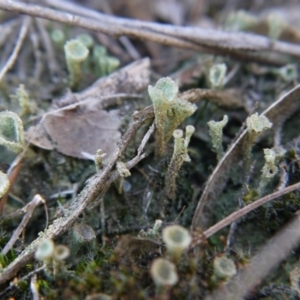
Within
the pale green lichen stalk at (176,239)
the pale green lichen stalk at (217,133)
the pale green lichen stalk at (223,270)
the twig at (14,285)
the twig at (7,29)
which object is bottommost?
the pale green lichen stalk at (223,270)

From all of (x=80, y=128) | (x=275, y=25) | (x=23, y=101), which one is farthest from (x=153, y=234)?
(x=275, y=25)

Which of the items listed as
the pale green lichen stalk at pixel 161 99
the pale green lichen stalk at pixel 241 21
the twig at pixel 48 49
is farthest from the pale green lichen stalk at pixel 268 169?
the twig at pixel 48 49

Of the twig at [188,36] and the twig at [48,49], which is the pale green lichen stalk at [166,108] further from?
the twig at [48,49]

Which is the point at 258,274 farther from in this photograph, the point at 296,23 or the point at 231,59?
the point at 296,23

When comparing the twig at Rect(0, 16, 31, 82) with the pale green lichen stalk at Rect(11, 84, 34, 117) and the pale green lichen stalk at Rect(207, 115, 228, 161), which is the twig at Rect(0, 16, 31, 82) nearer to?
the pale green lichen stalk at Rect(11, 84, 34, 117)

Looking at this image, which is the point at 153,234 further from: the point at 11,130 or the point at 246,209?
the point at 11,130

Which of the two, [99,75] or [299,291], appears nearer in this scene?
[299,291]

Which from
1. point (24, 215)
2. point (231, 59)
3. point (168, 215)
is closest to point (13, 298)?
point (24, 215)

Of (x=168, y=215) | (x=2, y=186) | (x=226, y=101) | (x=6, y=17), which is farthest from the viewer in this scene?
(x=6, y=17)
